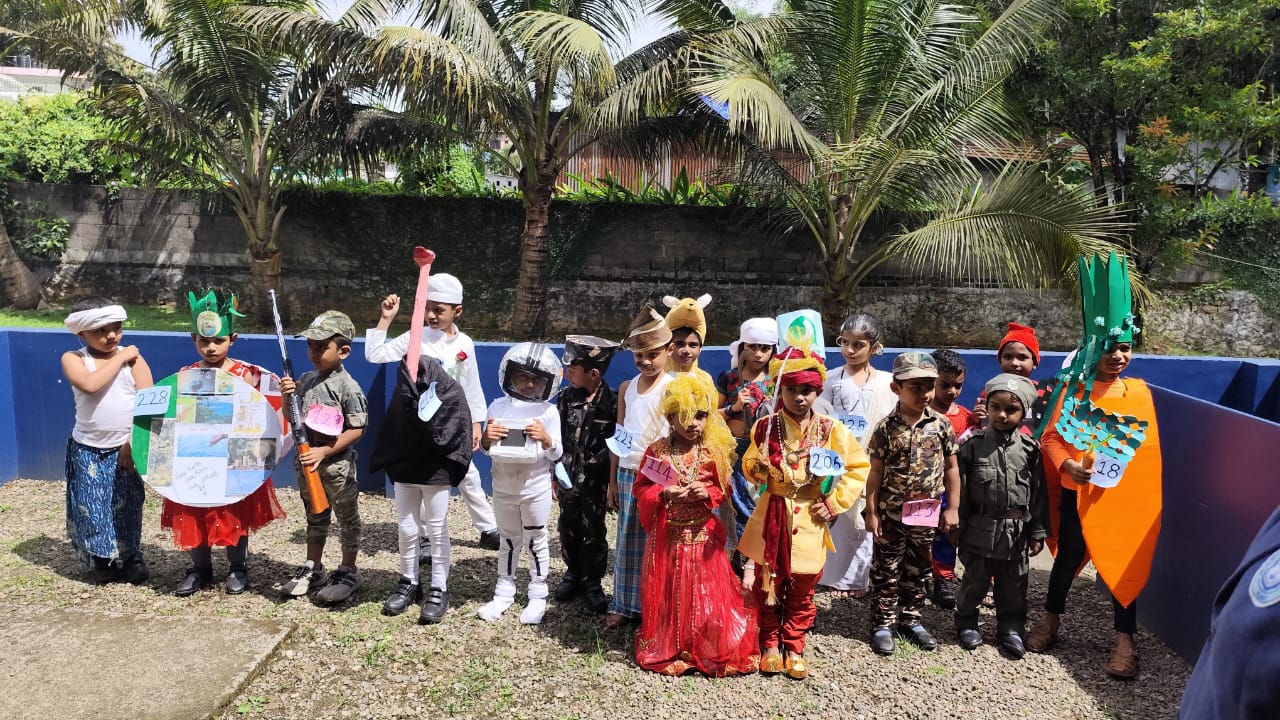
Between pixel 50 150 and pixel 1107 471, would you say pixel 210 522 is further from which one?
pixel 50 150

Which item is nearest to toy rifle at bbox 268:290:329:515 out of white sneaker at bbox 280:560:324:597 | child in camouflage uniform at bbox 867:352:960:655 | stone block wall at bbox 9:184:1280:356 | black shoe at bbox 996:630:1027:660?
white sneaker at bbox 280:560:324:597

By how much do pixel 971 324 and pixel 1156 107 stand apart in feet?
13.1

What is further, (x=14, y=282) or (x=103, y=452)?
(x=14, y=282)

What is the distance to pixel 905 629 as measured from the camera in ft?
14.6

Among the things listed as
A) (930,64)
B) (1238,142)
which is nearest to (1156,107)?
(1238,142)

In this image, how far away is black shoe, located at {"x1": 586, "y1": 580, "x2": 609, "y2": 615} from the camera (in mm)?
4668

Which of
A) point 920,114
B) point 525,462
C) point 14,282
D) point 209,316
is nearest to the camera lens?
point 525,462

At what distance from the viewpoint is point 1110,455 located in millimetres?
4188

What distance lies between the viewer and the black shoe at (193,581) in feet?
15.6

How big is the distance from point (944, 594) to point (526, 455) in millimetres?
2538

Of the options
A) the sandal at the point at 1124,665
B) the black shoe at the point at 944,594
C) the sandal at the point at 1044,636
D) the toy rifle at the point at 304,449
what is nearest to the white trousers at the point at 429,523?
the toy rifle at the point at 304,449

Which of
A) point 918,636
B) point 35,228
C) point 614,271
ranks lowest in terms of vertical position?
point 918,636

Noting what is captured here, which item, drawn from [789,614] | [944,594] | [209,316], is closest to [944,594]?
[944,594]

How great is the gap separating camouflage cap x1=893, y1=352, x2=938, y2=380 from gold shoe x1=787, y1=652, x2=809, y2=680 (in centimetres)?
142
